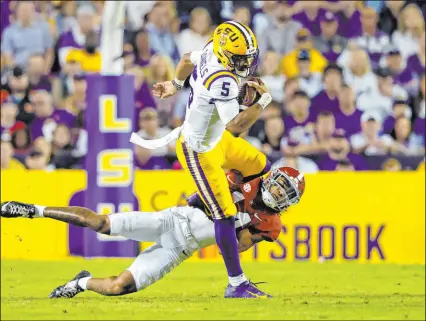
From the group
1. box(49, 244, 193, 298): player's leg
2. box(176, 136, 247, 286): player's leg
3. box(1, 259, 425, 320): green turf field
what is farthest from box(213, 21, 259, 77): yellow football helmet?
box(1, 259, 425, 320): green turf field

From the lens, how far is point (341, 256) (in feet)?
51.9

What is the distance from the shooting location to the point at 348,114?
17812 mm

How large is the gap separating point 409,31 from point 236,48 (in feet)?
30.8

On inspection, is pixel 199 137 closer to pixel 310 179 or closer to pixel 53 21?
pixel 310 179

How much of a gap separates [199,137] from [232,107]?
0.60 metres

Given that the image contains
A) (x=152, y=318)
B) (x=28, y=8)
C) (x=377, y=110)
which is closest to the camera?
(x=152, y=318)

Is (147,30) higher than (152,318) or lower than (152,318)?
higher

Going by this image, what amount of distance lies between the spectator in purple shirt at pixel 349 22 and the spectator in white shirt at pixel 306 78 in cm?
137

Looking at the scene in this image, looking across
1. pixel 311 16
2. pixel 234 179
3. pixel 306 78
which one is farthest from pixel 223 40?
pixel 311 16

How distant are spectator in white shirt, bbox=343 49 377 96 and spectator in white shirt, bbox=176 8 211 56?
89.5 inches

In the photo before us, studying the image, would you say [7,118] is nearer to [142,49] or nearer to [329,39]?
[142,49]

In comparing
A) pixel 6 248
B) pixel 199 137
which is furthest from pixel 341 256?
pixel 199 137

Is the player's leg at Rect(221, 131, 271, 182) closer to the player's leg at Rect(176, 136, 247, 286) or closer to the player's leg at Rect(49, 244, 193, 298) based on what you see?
the player's leg at Rect(176, 136, 247, 286)

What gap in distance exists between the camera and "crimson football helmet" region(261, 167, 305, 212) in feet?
35.6
